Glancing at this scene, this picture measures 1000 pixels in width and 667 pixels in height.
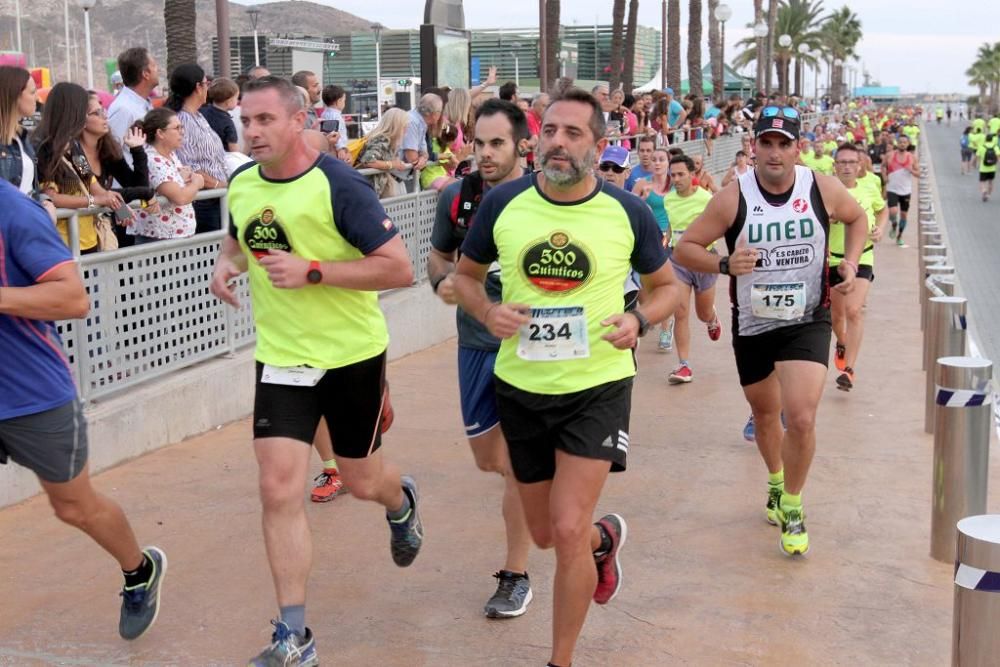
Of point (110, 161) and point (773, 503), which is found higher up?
point (110, 161)

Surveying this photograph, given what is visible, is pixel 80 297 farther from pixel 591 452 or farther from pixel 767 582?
pixel 767 582

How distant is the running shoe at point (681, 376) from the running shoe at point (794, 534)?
13.8 ft

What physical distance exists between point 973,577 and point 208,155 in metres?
6.69

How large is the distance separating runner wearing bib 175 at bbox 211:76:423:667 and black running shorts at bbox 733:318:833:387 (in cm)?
212

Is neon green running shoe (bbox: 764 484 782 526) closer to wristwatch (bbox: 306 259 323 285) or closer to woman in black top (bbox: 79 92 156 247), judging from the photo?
wristwatch (bbox: 306 259 323 285)

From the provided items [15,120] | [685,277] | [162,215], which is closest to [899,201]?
[685,277]

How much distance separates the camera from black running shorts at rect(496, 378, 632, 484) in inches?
172

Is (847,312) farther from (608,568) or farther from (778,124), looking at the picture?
(608,568)

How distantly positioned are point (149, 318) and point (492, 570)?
9.88 feet

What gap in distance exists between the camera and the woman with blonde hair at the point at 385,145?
436 inches

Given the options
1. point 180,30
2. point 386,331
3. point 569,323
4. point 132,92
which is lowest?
point 386,331

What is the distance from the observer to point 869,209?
40.1 ft

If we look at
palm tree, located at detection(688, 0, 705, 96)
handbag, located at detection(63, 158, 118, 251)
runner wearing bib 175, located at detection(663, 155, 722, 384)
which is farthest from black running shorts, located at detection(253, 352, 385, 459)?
palm tree, located at detection(688, 0, 705, 96)

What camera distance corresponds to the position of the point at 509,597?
530 centimetres
